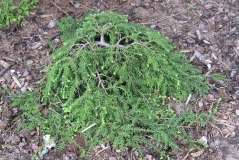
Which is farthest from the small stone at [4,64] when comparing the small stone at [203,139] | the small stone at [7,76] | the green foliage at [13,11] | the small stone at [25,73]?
the small stone at [203,139]

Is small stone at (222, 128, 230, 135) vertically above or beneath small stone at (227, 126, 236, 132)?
beneath

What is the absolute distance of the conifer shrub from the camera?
3.64 metres

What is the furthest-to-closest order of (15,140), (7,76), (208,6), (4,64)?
1. (208,6)
2. (4,64)
3. (7,76)
4. (15,140)

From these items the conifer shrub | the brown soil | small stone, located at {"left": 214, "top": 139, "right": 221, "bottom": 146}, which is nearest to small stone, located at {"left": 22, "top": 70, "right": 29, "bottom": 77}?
the brown soil

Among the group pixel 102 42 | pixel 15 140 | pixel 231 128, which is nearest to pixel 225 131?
pixel 231 128

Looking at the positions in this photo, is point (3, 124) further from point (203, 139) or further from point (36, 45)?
point (203, 139)

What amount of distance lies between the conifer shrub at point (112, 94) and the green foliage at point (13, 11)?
→ 1289 mm

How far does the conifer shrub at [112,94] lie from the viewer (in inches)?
143

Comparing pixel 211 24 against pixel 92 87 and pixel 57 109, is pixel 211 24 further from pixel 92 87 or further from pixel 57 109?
pixel 57 109

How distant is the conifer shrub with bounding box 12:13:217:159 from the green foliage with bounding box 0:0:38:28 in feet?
4.23

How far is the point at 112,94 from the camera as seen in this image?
379 cm

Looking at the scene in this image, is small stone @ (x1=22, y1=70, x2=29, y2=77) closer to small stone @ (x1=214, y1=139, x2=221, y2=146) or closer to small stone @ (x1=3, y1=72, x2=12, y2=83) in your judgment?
small stone @ (x1=3, y1=72, x2=12, y2=83)

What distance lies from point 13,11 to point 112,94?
2.25 m

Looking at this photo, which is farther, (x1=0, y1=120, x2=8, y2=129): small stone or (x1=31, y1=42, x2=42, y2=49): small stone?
(x1=31, y1=42, x2=42, y2=49): small stone
